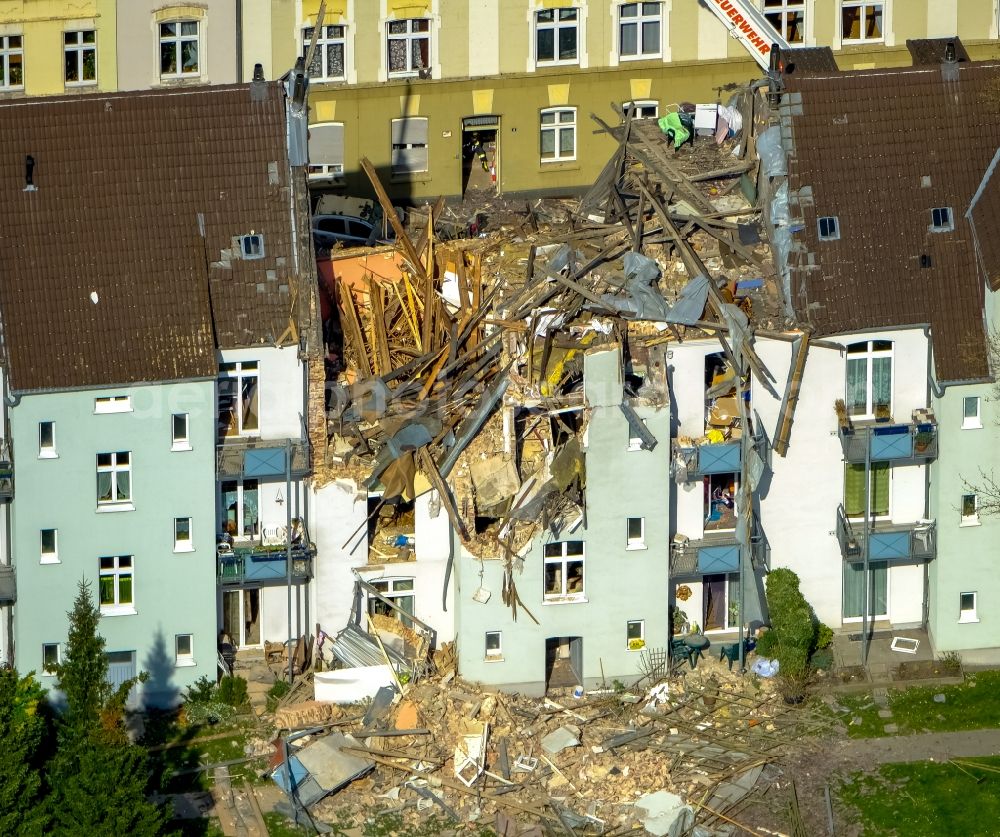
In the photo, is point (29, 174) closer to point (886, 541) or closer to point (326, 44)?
point (326, 44)

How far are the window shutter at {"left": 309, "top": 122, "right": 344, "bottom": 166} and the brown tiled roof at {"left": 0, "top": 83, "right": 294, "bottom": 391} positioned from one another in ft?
48.8

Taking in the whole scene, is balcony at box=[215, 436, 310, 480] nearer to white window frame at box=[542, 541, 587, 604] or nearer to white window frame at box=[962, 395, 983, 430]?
white window frame at box=[542, 541, 587, 604]

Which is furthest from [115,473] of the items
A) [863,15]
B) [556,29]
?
[863,15]

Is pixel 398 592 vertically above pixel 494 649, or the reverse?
pixel 398 592

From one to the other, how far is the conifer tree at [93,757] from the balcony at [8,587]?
2162 mm

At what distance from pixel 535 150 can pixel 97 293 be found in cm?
2176

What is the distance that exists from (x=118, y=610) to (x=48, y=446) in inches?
188

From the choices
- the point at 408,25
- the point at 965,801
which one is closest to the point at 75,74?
the point at 408,25

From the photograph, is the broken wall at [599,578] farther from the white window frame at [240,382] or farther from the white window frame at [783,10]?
the white window frame at [783,10]

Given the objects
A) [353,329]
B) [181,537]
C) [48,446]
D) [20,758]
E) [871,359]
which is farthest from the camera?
[353,329]

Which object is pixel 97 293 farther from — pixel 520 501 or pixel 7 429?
pixel 520 501

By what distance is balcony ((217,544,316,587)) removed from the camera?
83312mm

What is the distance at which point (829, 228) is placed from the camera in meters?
84.9

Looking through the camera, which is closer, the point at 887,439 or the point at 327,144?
the point at 887,439
